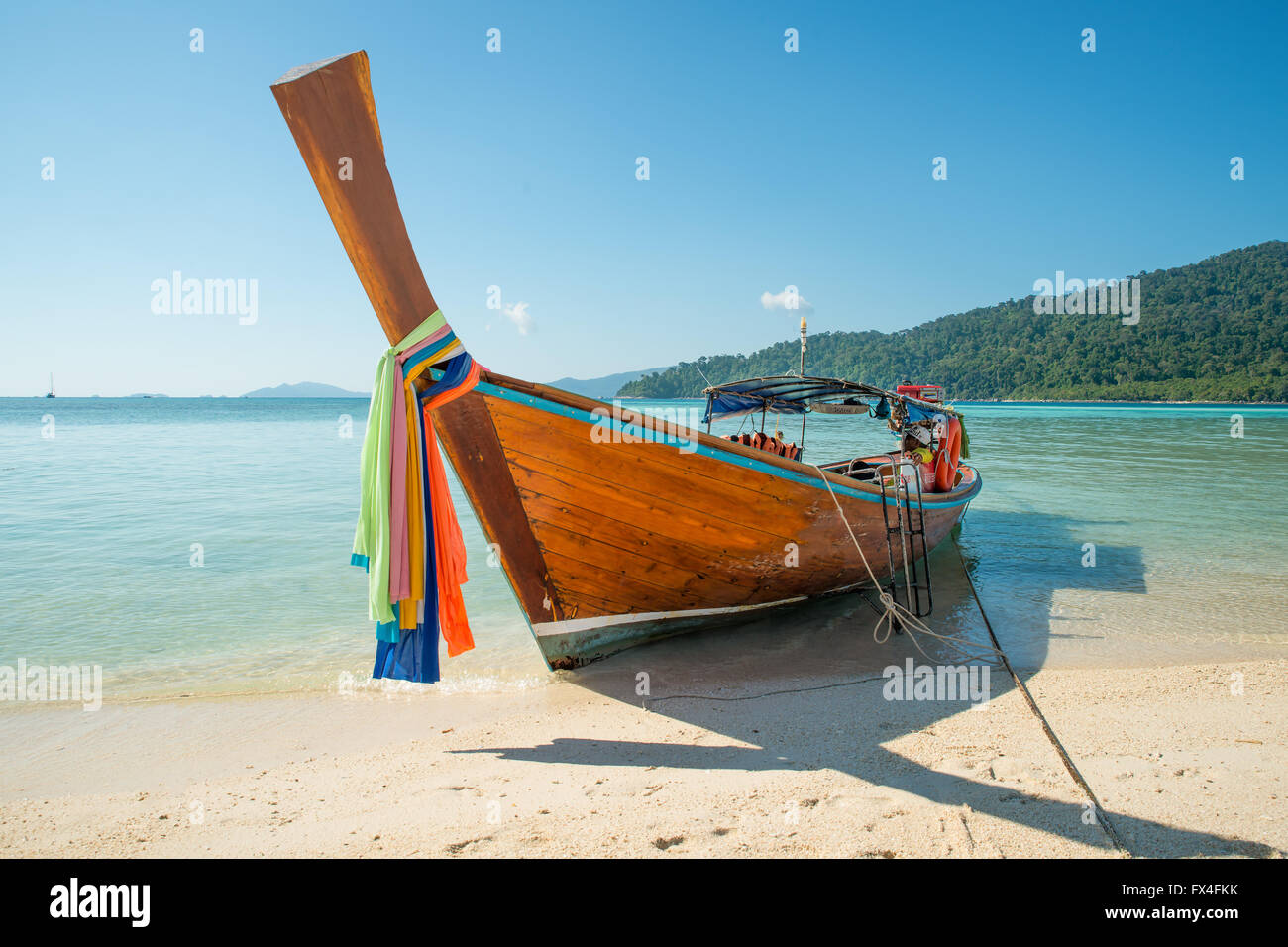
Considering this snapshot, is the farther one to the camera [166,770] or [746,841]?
[166,770]

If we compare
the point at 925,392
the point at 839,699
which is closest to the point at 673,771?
the point at 839,699

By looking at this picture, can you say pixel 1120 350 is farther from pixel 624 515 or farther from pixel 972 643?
pixel 624 515

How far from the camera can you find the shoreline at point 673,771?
106 inches

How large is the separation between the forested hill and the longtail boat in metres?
55.3

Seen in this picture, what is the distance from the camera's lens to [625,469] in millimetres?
4195

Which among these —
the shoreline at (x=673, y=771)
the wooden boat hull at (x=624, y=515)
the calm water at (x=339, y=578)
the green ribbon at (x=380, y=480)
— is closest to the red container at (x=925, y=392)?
the calm water at (x=339, y=578)

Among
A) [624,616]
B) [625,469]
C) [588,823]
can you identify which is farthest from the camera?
[624,616]

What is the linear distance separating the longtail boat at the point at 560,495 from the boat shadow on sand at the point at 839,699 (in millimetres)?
286

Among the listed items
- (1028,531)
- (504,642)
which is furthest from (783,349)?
(504,642)

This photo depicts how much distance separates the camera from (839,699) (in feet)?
13.9

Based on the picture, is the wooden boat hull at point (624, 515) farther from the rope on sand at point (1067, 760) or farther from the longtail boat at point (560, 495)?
the rope on sand at point (1067, 760)

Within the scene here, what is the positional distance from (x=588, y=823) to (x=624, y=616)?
224 centimetres

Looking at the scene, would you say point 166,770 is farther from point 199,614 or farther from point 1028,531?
point 1028,531

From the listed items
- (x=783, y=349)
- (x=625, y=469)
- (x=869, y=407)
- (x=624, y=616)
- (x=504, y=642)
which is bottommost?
(x=504, y=642)
